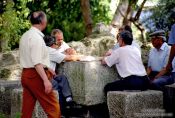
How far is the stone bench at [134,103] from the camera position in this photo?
22.8 ft

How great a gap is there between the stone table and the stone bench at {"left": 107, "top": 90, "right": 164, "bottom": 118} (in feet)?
1.36

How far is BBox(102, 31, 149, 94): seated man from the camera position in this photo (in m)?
7.39

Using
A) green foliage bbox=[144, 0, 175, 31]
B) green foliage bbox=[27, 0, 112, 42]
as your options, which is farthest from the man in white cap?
green foliage bbox=[27, 0, 112, 42]

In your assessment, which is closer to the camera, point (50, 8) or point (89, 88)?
point (89, 88)

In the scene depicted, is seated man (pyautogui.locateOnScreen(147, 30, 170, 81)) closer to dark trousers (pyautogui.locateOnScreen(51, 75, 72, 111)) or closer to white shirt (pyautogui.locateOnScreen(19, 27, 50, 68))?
dark trousers (pyautogui.locateOnScreen(51, 75, 72, 111))

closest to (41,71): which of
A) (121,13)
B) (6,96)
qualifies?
(6,96)

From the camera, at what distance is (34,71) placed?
20.3ft

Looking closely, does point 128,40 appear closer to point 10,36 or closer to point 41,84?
point 41,84

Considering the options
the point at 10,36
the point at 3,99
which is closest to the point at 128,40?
the point at 3,99

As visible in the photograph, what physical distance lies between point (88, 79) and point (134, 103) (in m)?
0.93

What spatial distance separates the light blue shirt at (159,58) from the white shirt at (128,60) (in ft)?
3.32

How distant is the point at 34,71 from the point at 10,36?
7690 millimetres

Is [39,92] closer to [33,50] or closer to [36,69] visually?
[36,69]

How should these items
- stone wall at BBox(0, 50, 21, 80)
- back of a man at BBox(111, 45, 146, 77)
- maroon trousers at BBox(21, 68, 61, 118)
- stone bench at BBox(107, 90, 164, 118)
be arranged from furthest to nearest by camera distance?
stone wall at BBox(0, 50, 21, 80) < back of a man at BBox(111, 45, 146, 77) < stone bench at BBox(107, 90, 164, 118) < maroon trousers at BBox(21, 68, 61, 118)
